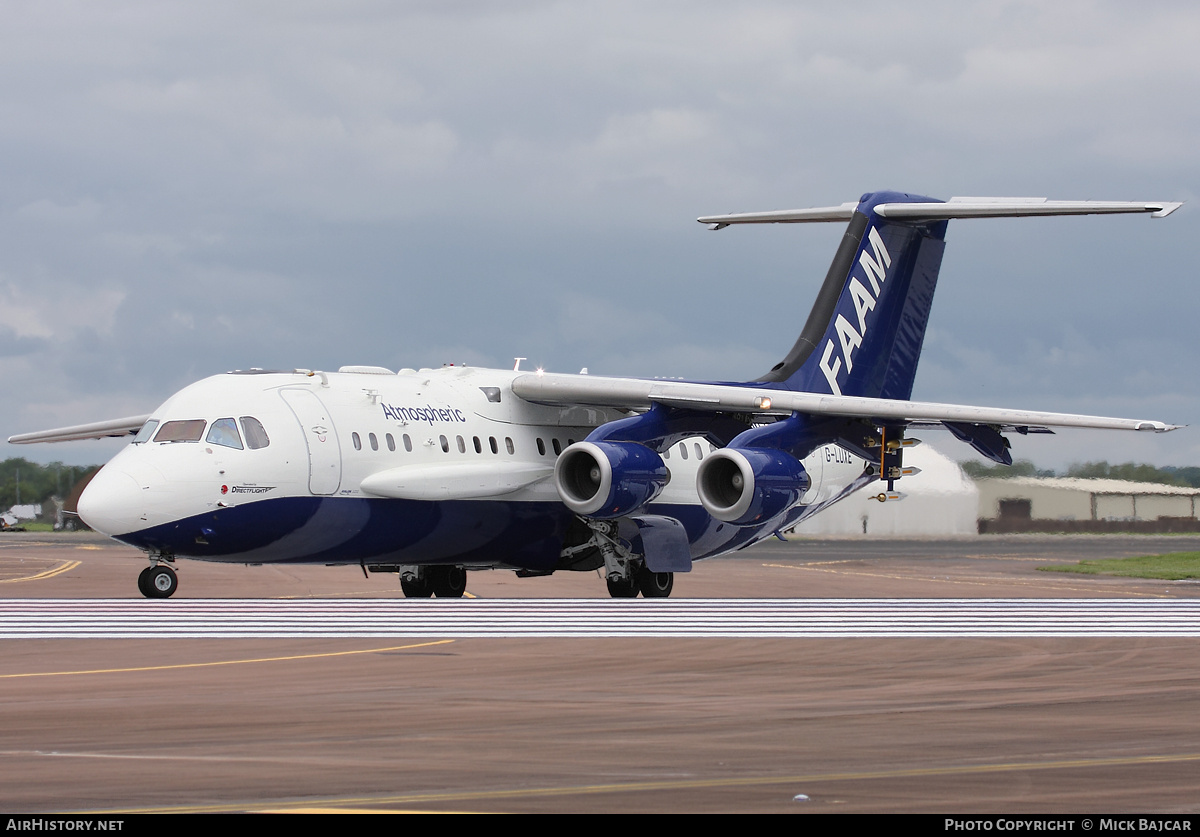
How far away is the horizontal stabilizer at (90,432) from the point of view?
29344 millimetres

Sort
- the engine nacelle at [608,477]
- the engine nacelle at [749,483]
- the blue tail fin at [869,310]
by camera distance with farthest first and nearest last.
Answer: the blue tail fin at [869,310] → the engine nacelle at [608,477] → the engine nacelle at [749,483]

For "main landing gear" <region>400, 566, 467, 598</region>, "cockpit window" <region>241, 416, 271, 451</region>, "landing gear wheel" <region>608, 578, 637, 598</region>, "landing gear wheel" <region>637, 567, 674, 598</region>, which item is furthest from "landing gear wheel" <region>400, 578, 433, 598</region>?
"cockpit window" <region>241, 416, 271, 451</region>

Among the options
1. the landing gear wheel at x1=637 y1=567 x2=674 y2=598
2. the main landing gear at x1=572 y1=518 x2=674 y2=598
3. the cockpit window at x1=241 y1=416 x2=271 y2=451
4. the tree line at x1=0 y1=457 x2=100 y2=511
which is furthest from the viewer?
the tree line at x1=0 y1=457 x2=100 y2=511

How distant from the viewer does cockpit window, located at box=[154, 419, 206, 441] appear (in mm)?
22188

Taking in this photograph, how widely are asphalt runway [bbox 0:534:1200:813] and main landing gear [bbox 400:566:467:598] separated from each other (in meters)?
11.1

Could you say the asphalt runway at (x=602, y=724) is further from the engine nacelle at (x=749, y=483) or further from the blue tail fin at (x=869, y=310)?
the blue tail fin at (x=869, y=310)

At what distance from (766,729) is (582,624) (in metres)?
8.55

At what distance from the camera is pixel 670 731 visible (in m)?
9.69

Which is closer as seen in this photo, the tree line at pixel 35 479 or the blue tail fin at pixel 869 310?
the blue tail fin at pixel 869 310

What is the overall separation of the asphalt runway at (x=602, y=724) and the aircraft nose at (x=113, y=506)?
4759 millimetres

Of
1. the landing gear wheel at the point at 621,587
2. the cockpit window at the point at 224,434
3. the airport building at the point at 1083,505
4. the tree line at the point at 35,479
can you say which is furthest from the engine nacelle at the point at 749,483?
the tree line at the point at 35,479

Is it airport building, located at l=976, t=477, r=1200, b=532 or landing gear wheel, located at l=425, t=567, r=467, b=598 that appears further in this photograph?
airport building, located at l=976, t=477, r=1200, b=532

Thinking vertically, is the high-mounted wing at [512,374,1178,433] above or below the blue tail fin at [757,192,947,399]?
below

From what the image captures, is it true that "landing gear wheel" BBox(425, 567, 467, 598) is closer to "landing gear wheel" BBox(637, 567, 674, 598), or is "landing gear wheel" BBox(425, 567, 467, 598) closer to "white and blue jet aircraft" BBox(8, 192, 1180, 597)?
"white and blue jet aircraft" BBox(8, 192, 1180, 597)
